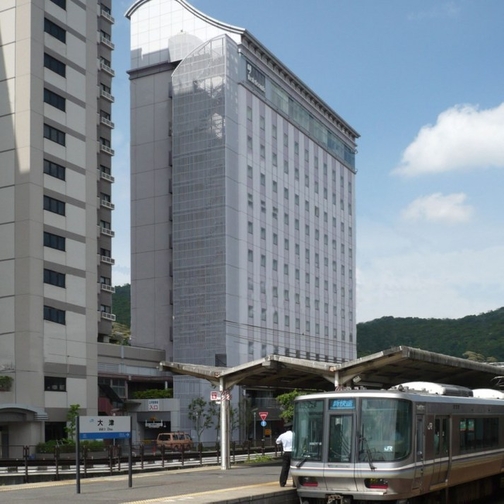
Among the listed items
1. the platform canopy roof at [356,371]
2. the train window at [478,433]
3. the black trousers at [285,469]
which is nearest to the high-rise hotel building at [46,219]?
the platform canopy roof at [356,371]

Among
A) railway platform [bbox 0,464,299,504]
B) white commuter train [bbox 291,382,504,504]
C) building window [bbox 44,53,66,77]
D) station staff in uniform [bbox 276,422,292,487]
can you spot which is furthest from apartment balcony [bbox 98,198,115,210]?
white commuter train [bbox 291,382,504,504]

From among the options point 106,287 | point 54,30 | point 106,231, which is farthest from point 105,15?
point 106,287

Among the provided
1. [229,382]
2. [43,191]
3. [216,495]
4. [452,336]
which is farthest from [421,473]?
[452,336]

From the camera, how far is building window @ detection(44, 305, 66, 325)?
214 feet

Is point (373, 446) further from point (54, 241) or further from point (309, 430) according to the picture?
point (54, 241)

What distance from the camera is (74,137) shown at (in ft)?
226

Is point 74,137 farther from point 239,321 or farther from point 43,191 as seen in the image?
point 239,321

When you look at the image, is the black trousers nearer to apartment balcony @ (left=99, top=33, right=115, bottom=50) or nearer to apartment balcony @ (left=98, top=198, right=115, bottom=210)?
apartment balcony @ (left=98, top=198, right=115, bottom=210)

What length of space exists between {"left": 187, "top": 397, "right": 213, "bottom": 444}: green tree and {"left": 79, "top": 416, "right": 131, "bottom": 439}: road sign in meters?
55.8

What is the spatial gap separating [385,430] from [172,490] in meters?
6.34

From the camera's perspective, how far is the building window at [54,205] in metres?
65.6

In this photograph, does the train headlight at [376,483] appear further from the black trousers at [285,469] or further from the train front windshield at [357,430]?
the black trousers at [285,469]

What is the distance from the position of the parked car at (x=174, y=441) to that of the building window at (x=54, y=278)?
14048 millimetres

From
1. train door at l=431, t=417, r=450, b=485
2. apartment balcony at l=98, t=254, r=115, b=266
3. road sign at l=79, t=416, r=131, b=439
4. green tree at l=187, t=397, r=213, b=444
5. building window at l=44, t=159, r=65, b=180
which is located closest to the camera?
train door at l=431, t=417, r=450, b=485
